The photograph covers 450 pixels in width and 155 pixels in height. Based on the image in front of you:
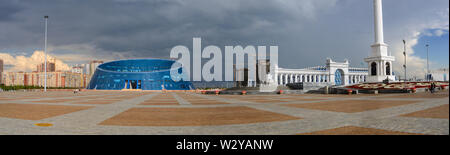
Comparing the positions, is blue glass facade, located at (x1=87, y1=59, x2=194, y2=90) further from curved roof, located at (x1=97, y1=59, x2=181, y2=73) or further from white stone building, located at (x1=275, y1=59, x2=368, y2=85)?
white stone building, located at (x1=275, y1=59, x2=368, y2=85)

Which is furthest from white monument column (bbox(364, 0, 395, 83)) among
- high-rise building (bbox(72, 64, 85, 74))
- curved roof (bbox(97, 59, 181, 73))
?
high-rise building (bbox(72, 64, 85, 74))

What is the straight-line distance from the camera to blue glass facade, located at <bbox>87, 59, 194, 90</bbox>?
4272 inches

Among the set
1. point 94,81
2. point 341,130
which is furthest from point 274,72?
point 341,130

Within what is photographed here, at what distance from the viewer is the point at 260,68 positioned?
186ft

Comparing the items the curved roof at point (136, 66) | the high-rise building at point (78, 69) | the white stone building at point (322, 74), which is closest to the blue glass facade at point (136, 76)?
the curved roof at point (136, 66)

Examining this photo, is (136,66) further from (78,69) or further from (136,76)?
(78,69)

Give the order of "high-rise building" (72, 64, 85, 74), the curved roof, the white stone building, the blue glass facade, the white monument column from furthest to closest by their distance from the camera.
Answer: "high-rise building" (72, 64, 85, 74)
the white stone building
the curved roof
the blue glass facade
the white monument column

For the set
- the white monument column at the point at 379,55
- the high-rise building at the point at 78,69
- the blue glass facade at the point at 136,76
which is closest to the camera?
the white monument column at the point at 379,55

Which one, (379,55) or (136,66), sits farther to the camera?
(136,66)

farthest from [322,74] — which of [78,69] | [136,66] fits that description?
[78,69]

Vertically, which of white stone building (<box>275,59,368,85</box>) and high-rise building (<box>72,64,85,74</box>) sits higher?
high-rise building (<box>72,64,85,74</box>)

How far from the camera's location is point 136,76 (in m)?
111

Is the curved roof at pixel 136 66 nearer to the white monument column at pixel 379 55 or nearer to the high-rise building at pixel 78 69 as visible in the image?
the high-rise building at pixel 78 69

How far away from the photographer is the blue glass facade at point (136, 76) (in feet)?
356
